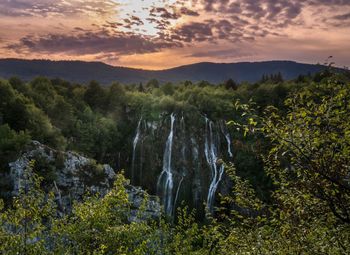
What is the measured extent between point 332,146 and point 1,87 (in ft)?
174

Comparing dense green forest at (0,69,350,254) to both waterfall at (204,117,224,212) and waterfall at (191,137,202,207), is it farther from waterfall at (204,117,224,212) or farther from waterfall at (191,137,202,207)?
waterfall at (204,117,224,212)

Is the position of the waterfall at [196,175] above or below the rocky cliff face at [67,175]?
below

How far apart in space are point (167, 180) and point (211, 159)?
28.9 ft

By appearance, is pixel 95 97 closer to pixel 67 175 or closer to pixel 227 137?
pixel 227 137

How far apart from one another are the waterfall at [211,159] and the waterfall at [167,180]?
6291mm

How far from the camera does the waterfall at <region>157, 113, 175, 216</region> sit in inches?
2341

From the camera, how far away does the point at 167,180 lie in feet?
207

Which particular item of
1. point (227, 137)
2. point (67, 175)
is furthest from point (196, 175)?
point (67, 175)

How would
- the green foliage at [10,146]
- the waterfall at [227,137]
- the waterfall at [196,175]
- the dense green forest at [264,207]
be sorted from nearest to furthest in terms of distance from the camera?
the dense green forest at [264,207], the green foliage at [10,146], the waterfall at [196,175], the waterfall at [227,137]

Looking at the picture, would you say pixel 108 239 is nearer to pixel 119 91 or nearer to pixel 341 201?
pixel 341 201

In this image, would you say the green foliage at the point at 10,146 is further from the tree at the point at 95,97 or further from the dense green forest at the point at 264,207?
the tree at the point at 95,97

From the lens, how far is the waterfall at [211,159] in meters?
61.1

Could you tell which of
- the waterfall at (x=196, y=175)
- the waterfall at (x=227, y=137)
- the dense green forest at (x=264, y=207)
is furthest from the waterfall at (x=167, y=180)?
the dense green forest at (x=264, y=207)

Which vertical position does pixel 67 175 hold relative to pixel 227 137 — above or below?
above
